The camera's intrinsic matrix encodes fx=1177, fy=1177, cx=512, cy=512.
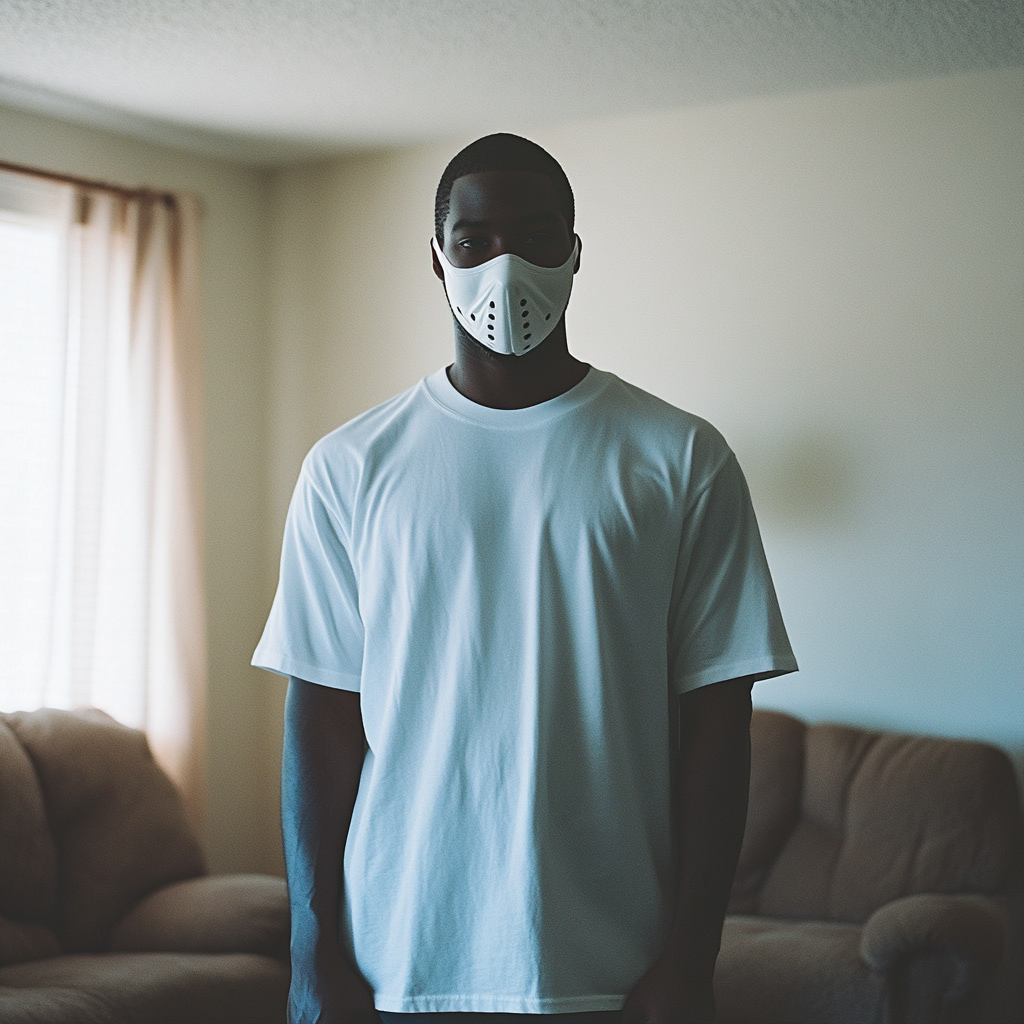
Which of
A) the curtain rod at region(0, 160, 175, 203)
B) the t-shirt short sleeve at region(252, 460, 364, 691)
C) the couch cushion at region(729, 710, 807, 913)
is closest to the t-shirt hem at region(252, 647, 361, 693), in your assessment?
the t-shirt short sleeve at region(252, 460, 364, 691)

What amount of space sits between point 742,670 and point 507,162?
0.54 m

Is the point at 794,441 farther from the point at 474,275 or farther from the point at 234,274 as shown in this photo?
the point at 474,275

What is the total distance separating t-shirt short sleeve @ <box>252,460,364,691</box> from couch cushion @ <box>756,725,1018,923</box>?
217cm

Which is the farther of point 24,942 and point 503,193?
point 24,942

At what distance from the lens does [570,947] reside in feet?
3.41

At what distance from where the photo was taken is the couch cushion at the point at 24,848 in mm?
2736

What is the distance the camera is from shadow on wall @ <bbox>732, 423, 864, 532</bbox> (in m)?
3.34

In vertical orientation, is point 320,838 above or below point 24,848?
above

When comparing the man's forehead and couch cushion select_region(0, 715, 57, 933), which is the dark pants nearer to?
the man's forehead

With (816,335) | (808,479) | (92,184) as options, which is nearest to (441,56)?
(92,184)

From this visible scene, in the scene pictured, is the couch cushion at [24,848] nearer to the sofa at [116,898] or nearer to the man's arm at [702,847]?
the sofa at [116,898]

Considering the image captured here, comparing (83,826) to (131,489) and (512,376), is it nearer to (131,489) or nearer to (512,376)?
(131,489)

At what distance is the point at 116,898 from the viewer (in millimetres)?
2893

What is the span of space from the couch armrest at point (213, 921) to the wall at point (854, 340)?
1.53 m
